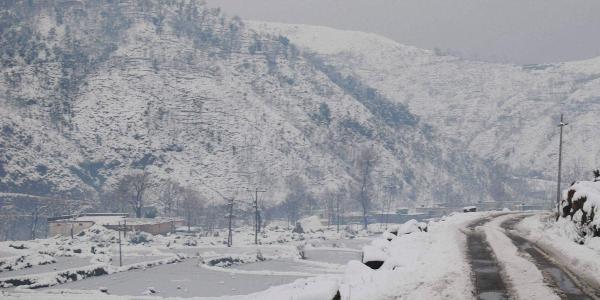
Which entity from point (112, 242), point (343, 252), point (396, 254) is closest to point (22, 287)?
point (112, 242)

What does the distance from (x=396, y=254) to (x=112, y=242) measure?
144m

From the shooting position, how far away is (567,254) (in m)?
20.8

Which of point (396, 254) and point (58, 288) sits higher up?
point (396, 254)

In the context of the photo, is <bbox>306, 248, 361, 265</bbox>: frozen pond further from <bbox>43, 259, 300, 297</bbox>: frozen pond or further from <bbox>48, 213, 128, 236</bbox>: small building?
<bbox>48, 213, 128, 236</bbox>: small building

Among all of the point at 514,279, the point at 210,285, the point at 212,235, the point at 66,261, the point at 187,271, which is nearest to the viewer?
the point at 514,279

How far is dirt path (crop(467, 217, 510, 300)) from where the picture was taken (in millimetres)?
13992

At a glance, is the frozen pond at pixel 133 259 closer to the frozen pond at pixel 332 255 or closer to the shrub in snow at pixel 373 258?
the frozen pond at pixel 332 255

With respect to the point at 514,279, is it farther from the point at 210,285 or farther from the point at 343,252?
the point at 343,252

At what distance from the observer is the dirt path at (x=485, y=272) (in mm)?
13992

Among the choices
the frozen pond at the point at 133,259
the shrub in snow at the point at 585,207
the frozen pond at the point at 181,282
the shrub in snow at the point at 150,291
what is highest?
the shrub in snow at the point at 585,207

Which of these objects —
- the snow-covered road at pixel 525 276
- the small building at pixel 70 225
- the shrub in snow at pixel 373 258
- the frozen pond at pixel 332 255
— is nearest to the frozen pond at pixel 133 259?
the frozen pond at pixel 332 255

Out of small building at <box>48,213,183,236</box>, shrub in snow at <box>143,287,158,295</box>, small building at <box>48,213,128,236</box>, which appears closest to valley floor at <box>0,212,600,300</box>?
shrub in snow at <box>143,287,158,295</box>

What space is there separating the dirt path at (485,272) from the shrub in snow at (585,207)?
383cm

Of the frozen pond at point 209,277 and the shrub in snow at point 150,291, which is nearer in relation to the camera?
the shrub in snow at point 150,291
